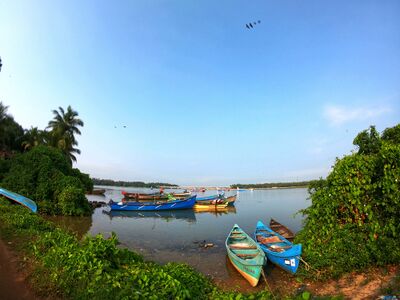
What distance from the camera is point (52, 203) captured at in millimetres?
21547

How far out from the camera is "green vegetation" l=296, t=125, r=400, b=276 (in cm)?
823

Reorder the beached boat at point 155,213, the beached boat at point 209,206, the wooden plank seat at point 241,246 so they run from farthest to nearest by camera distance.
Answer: the beached boat at point 209,206
the beached boat at point 155,213
the wooden plank seat at point 241,246

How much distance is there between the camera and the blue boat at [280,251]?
8.80 meters

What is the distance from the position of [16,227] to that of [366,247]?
12872mm

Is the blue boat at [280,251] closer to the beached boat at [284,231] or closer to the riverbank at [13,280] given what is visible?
the beached boat at [284,231]

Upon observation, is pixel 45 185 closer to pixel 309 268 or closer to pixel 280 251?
pixel 280 251

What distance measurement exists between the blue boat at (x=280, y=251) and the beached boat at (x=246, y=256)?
1.76 ft

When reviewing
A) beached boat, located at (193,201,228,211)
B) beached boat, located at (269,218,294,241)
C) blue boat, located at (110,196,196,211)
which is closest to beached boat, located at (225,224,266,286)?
beached boat, located at (269,218,294,241)

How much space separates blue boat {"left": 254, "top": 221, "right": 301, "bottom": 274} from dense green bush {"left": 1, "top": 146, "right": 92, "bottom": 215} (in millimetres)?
15302

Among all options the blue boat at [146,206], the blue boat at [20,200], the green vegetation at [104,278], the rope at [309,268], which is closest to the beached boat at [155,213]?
the blue boat at [146,206]

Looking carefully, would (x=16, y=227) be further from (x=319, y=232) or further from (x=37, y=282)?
(x=319, y=232)

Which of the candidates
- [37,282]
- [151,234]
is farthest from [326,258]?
[151,234]

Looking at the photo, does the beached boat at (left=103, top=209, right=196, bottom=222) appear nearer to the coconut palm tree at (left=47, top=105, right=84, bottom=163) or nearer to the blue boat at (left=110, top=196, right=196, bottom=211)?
the blue boat at (left=110, top=196, right=196, bottom=211)

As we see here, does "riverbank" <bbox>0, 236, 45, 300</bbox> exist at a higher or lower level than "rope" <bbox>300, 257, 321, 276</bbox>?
higher
